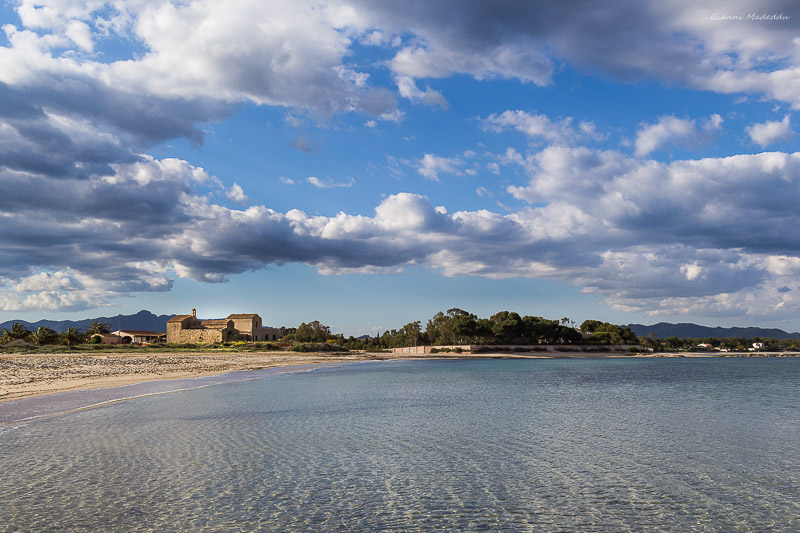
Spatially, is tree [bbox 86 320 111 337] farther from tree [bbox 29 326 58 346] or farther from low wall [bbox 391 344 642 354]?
low wall [bbox 391 344 642 354]

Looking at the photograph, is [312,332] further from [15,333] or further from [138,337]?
[15,333]

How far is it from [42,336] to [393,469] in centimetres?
11392

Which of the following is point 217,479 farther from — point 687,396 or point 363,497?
point 687,396

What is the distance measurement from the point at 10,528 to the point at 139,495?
282 cm

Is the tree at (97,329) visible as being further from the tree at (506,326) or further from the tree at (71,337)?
the tree at (506,326)

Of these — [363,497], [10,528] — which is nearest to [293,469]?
[363,497]

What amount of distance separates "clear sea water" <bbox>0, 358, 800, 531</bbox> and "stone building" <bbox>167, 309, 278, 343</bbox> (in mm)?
133882

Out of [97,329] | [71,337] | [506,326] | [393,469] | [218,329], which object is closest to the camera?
[393,469]

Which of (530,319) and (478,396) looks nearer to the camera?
(478,396)

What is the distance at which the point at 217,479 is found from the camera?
14.7 meters

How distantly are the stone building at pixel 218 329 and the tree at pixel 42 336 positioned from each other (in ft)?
167

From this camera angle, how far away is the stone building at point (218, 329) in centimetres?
15850

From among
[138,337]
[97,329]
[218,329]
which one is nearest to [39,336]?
[97,329]

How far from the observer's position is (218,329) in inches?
6270
